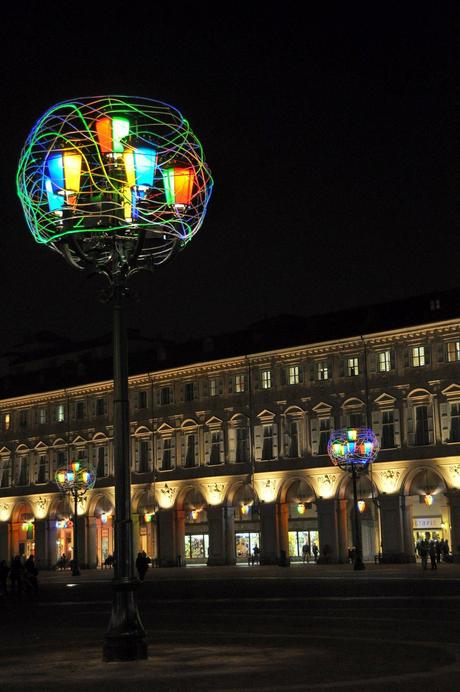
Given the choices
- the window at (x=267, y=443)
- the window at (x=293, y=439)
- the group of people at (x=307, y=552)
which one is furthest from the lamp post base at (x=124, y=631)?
the window at (x=267, y=443)

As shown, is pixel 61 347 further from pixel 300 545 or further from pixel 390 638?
pixel 390 638

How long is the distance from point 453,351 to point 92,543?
28972mm

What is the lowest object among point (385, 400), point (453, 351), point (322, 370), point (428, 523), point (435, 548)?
point (435, 548)

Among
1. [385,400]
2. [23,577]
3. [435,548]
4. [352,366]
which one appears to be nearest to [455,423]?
[385,400]

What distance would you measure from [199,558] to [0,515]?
18452mm

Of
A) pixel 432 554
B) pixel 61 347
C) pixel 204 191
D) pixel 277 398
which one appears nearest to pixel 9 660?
pixel 204 191

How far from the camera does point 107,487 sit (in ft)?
249

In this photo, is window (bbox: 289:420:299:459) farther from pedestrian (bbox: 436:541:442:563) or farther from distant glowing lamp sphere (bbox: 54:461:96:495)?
distant glowing lamp sphere (bbox: 54:461:96:495)

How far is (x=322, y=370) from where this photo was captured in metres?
65.5

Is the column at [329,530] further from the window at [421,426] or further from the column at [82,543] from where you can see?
the column at [82,543]

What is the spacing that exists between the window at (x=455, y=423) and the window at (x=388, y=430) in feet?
11.5

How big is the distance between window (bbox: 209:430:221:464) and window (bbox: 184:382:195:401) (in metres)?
2.81

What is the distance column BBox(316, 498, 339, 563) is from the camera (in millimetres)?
63469

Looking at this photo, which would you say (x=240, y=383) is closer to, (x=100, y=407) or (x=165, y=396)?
(x=165, y=396)
